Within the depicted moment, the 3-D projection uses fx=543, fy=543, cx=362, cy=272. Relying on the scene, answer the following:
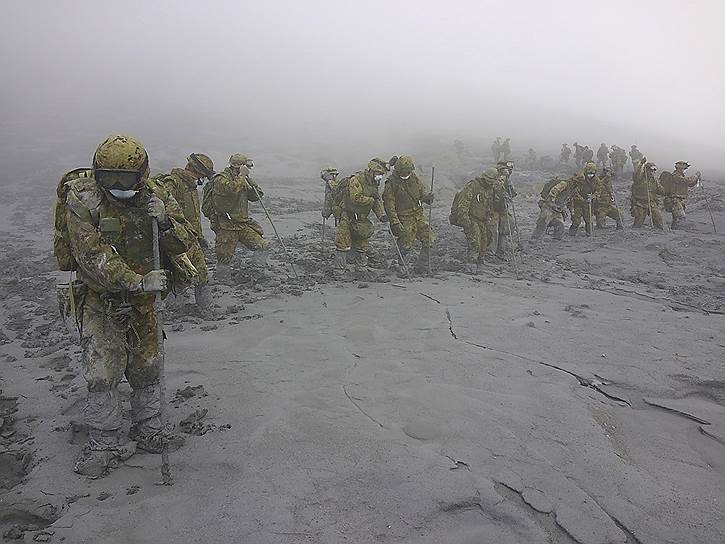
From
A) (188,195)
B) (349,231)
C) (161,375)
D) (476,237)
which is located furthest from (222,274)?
(161,375)

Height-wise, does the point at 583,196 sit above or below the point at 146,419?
above

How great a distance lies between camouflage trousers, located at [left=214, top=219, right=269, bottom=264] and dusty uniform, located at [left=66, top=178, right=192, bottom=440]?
3.96 meters

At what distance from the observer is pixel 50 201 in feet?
47.4

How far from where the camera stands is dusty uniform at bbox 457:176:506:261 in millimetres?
8430

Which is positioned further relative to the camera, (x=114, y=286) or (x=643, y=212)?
(x=643, y=212)

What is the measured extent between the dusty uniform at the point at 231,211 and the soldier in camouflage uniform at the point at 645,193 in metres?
8.95

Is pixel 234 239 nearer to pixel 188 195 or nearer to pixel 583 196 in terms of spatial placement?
pixel 188 195

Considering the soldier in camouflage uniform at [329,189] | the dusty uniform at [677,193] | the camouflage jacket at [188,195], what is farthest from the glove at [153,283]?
the dusty uniform at [677,193]

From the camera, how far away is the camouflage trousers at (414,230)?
8.29 metres

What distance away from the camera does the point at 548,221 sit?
11508mm

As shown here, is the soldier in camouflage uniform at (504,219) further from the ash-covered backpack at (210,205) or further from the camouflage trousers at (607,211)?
the ash-covered backpack at (210,205)

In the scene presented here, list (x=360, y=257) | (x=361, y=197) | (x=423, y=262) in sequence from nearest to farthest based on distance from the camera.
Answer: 1. (x=361, y=197)
2. (x=360, y=257)
3. (x=423, y=262)

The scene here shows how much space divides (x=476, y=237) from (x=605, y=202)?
5.15 meters

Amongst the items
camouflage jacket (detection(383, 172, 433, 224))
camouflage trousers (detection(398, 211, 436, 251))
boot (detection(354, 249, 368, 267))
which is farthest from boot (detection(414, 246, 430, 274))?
boot (detection(354, 249, 368, 267))
